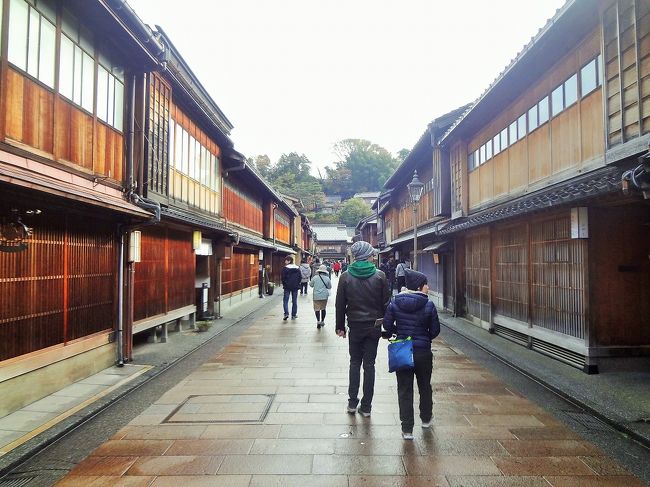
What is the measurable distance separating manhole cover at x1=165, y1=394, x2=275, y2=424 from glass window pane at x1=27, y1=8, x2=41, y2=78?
209 inches

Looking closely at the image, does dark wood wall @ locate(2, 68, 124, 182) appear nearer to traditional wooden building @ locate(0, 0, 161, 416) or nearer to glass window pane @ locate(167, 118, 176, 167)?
traditional wooden building @ locate(0, 0, 161, 416)

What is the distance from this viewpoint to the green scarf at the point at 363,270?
19.8ft

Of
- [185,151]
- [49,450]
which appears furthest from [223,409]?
[185,151]

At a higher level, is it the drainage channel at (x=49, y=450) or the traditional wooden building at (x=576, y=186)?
the traditional wooden building at (x=576, y=186)

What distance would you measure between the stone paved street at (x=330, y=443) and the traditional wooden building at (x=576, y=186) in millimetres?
2406

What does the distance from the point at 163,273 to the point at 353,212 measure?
2858 inches

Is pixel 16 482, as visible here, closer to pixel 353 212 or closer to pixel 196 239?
pixel 196 239

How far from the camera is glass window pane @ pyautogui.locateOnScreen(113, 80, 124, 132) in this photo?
919 centimetres

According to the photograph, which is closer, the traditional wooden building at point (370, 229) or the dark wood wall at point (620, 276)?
the dark wood wall at point (620, 276)

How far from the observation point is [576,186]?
23.9 ft

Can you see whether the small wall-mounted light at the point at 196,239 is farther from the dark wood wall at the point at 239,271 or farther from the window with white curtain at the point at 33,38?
the window with white curtain at the point at 33,38

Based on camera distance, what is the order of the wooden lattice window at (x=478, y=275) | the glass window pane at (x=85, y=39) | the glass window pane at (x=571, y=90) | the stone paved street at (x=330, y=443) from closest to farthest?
the stone paved street at (x=330, y=443) < the glass window pane at (x=85, y=39) < the glass window pane at (x=571, y=90) < the wooden lattice window at (x=478, y=275)

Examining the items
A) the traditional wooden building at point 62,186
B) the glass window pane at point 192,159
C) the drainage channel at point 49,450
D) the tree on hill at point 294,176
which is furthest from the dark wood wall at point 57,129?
the tree on hill at point 294,176

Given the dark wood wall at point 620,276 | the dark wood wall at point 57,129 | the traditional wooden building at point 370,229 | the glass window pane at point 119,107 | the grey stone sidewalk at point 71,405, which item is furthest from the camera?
the traditional wooden building at point 370,229
